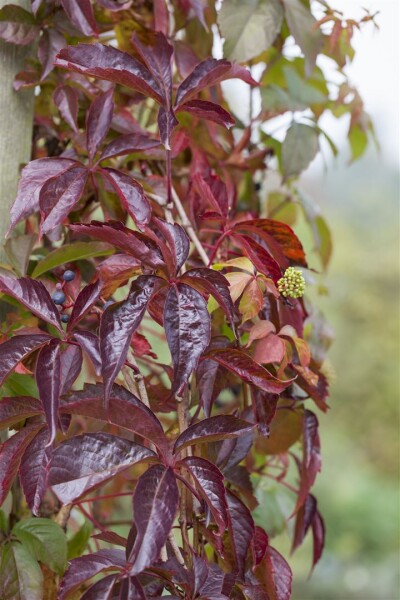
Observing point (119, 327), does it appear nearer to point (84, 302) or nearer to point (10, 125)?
point (84, 302)

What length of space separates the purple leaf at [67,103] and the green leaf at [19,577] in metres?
0.39

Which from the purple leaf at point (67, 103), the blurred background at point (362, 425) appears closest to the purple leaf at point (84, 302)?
the purple leaf at point (67, 103)

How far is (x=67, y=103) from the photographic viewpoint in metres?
0.69

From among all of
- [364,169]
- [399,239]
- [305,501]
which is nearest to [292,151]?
[305,501]

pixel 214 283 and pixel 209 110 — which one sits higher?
pixel 209 110

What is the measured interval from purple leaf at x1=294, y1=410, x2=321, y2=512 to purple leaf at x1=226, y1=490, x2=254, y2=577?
0.43ft

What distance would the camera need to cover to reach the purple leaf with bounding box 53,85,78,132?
2.25ft

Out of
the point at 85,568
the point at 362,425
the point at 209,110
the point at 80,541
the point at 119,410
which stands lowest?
the point at 362,425

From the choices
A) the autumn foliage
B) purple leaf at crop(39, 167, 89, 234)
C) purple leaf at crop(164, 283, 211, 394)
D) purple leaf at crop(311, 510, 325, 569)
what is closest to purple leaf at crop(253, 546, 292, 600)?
the autumn foliage

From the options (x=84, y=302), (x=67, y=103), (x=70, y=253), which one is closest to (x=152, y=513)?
(x=84, y=302)

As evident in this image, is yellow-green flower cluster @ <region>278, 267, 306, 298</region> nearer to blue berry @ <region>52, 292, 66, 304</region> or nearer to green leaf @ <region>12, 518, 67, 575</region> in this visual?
blue berry @ <region>52, 292, 66, 304</region>

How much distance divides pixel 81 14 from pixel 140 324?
0.29m

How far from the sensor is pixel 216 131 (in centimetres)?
89

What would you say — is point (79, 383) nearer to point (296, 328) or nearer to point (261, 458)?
point (261, 458)
